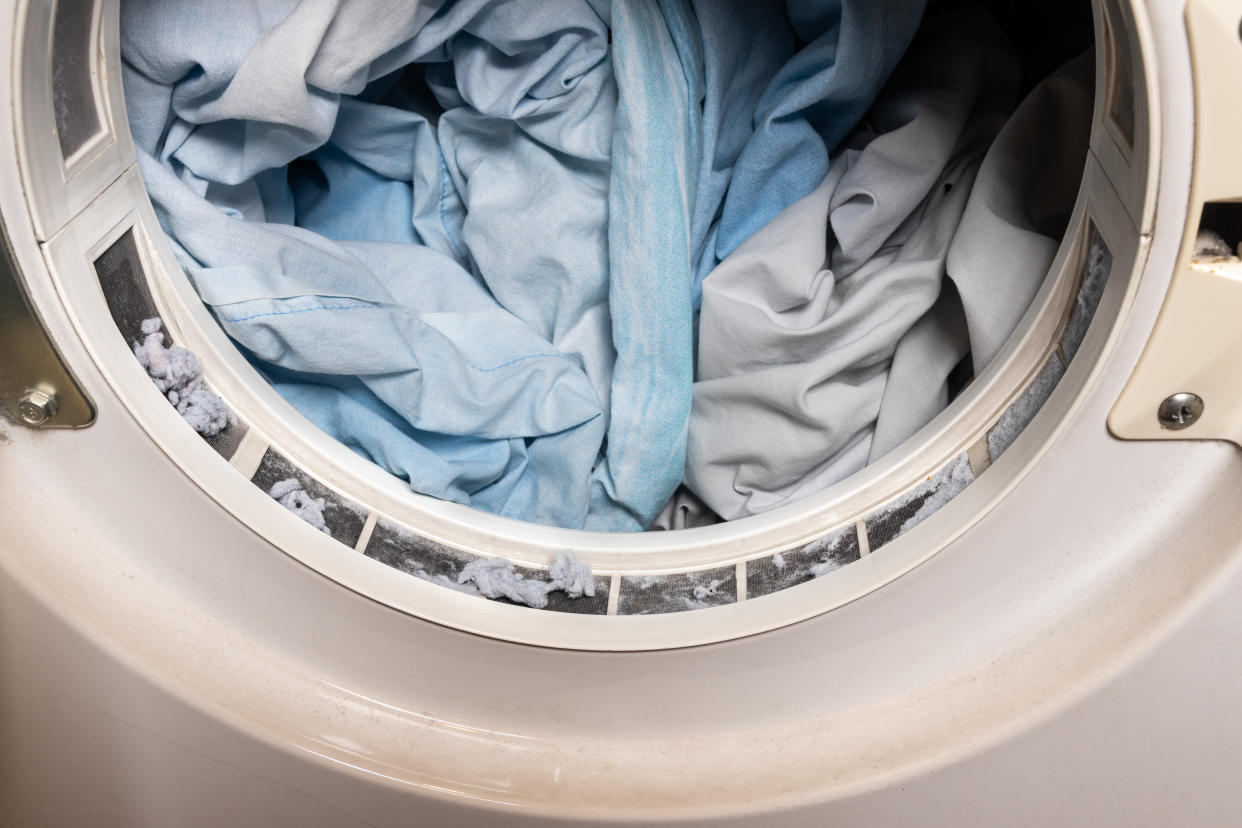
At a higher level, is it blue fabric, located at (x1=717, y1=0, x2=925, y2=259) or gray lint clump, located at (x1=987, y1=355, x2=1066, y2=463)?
blue fabric, located at (x1=717, y1=0, x2=925, y2=259)

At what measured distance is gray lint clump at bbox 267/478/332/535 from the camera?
541 millimetres

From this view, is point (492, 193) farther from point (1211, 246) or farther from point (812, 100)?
point (1211, 246)

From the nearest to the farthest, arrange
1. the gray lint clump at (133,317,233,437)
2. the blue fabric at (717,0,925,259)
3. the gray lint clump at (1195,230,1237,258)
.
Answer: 1. the gray lint clump at (1195,230,1237,258)
2. the gray lint clump at (133,317,233,437)
3. the blue fabric at (717,0,925,259)

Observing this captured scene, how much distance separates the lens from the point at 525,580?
0.57 meters

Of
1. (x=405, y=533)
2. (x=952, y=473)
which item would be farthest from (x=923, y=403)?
(x=405, y=533)

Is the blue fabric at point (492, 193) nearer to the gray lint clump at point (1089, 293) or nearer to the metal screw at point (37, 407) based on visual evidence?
the metal screw at point (37, 407)

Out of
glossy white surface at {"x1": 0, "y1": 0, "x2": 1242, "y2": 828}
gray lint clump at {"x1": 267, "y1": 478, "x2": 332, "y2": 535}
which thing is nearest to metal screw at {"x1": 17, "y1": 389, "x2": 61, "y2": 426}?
glossy white surface at {"x1": 0, "y1": 0, "x2": 1242, "y2": 828}

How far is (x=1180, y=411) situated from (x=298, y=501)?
1.50 feet

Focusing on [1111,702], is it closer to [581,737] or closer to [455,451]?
[581,737]

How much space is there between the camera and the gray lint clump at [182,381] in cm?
50

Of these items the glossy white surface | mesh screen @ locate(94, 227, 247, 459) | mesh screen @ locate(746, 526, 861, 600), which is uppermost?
mesh screen @ locate(94, 227, 247, 459)

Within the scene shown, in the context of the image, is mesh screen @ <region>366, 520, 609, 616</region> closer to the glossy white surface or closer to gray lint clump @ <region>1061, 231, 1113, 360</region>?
the glossy white surface

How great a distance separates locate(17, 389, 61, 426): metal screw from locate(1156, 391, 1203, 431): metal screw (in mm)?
531

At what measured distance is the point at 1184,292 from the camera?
41cm
